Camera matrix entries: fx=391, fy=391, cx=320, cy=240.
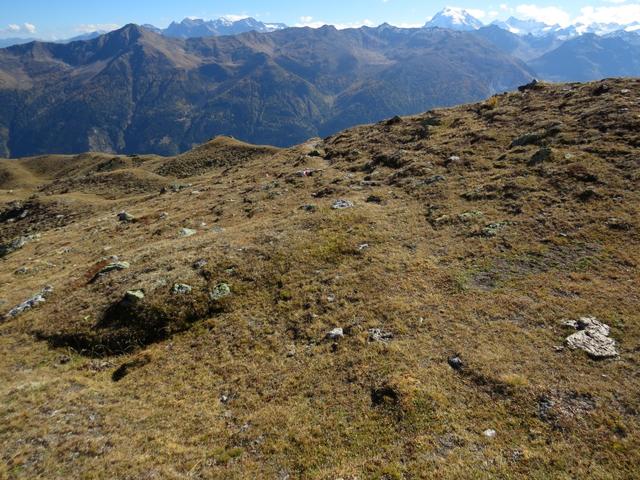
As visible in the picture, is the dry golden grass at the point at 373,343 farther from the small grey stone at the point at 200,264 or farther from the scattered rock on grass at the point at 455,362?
the small grey stone at the point at 200,264

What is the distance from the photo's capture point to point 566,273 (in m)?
20.8

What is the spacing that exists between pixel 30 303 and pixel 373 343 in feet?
74.9

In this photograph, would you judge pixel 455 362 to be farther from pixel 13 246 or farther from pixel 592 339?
pixel 13 246

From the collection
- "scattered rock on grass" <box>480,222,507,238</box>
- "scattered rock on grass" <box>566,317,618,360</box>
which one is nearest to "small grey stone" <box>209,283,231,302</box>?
"scattered rock on grass" <box>480,222,507,238</box>

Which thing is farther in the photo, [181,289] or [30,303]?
[30,303]

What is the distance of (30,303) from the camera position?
84.1ft

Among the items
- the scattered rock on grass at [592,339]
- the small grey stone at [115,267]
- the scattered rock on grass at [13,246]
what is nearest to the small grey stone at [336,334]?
the scattered rock on grass at [592,339]

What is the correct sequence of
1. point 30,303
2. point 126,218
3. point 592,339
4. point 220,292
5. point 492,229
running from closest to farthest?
point 592,339 < point 220,292 < point 30,303 < point 492,229 < point 126,218

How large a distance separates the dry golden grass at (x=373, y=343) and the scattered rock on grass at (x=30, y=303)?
0.76 metres

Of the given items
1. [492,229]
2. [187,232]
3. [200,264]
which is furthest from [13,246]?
[492,229]

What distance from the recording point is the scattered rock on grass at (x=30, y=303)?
2482 cm

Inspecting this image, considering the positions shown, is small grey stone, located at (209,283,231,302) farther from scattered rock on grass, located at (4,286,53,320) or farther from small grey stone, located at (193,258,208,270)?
scattered rock on grass, located at (4,286,53,320)

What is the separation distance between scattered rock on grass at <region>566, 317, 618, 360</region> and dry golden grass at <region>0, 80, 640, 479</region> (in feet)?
1.51

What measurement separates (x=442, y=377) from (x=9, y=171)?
555ft
